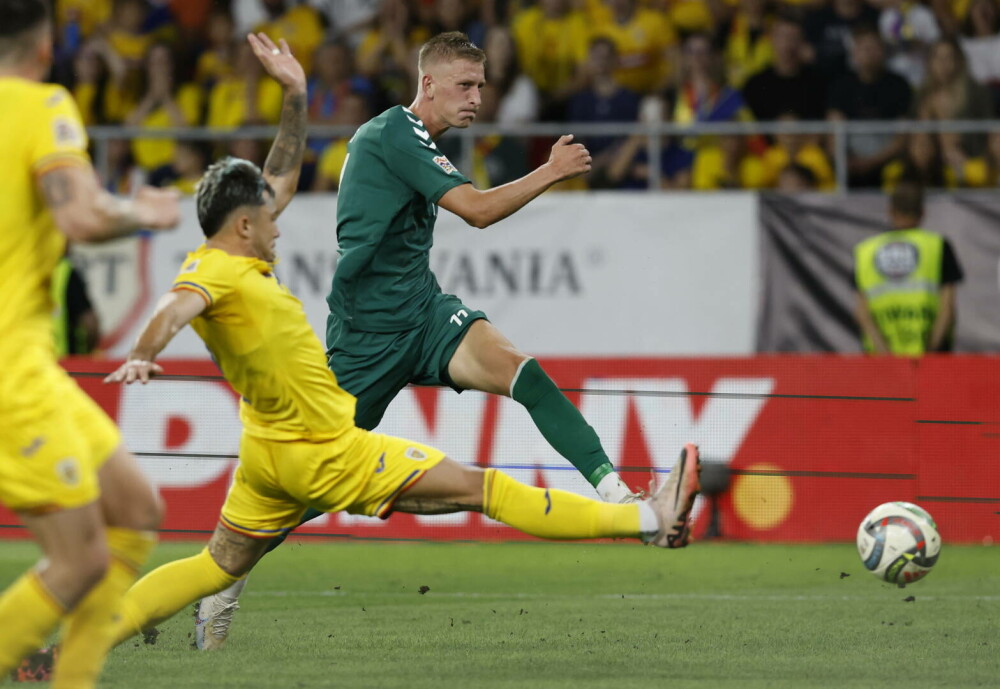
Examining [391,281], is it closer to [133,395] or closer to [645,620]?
[645,620]

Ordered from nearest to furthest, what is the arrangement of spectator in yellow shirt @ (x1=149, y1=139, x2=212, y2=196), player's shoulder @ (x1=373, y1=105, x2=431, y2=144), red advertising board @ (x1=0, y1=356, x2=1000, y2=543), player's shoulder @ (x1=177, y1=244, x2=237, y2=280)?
1. player's shoulder @ (x1=177, y1=244, x2=237, y2=280)
2. player's shoulder @ (x1=373, y1=105, x2=431, y2=144)
3. red advertising board @ (x1=0, y1=356, x2=1000, y2=543)
4. spectator in yellow shirt @ (x1=149, y1=139, x2=212, y2=196)

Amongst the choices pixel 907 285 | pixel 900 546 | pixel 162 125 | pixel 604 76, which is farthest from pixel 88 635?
pixel 162 125

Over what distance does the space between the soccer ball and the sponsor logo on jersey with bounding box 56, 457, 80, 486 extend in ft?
14.8

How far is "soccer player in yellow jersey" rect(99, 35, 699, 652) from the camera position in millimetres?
5793

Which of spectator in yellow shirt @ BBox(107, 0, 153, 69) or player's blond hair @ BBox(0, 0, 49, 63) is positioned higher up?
spectator in yellow shirt @ BBox(107, 0, 153, 69)

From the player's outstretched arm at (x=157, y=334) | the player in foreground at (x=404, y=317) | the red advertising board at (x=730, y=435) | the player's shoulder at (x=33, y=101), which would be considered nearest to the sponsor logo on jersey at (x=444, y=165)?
the player in foreground at (x=404, y=317)

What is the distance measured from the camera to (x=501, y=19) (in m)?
15.7

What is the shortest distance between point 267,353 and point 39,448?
4.92 ft

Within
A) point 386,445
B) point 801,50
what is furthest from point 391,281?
point 801,50

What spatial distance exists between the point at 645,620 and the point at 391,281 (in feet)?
6.77

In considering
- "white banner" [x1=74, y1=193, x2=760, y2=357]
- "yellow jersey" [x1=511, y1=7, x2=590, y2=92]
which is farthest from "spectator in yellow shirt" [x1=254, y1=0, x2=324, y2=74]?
"white banner" [x1=74, y1=193, x2=760, y2=357]

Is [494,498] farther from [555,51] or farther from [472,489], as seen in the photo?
[555,51]

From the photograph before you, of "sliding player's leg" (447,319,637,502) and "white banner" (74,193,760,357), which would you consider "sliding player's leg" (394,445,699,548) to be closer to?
"sliding player's leg" (447,319,637,502)

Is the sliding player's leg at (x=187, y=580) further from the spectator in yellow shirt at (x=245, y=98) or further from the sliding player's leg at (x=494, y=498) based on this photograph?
the spectator in yellow shirt at (x=245, y=98)
